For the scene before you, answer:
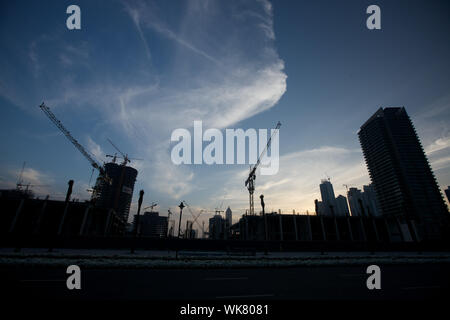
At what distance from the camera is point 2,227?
49.1m

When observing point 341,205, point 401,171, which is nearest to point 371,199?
point 341,205

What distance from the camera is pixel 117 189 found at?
452ft

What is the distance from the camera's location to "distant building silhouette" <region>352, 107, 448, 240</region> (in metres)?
105

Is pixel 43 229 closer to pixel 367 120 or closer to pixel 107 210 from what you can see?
pixel 107 210

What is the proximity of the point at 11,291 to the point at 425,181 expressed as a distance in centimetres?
16650

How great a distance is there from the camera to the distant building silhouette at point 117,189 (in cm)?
14866

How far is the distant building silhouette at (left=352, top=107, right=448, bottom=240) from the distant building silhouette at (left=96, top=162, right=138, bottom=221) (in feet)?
595

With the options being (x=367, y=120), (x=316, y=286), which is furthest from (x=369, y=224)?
(x=367, y=120)

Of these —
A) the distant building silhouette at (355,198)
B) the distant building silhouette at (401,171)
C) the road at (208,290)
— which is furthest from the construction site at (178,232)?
the distant building silhouette at (355,198)

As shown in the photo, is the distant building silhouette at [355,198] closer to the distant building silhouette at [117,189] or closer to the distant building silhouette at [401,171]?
the distant building silhouette at [401,171]

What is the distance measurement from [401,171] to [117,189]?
631ft

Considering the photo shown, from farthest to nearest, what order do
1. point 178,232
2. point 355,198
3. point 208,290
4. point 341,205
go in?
point 341,205 < point 355,198 < point 178,232 < point 208,290

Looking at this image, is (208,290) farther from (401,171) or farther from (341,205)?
(341,205)

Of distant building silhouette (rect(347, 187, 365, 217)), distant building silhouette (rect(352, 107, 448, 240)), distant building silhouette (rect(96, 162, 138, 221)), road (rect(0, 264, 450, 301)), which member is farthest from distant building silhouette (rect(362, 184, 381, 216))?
distant building silhouette (rect(96, 162, 138, 221))
